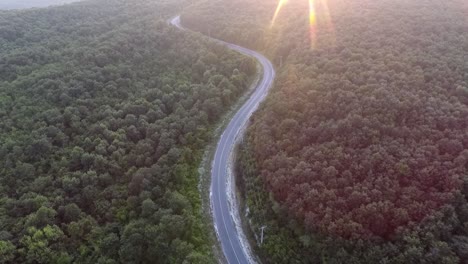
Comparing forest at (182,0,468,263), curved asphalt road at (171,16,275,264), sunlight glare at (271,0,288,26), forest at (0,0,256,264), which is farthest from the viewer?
sunlight glare at (271,0,288,26)

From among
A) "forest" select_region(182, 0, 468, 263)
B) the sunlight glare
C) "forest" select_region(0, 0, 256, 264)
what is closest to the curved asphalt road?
"forest" select_region(0, 0, 256, 264)

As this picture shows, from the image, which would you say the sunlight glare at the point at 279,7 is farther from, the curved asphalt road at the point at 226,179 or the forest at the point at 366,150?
the curved asphalt road at the point at 226,179

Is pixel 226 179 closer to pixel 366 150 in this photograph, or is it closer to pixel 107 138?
pixel 366 150

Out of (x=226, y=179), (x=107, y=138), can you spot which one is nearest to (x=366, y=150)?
(x=226, y=179)

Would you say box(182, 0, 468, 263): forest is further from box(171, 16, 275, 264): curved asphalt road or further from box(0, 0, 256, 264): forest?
box(0, 0, 256, 264): forest

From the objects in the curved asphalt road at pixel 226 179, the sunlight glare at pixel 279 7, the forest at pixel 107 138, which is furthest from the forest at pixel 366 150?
the sunlight glare at pixel 279 7
